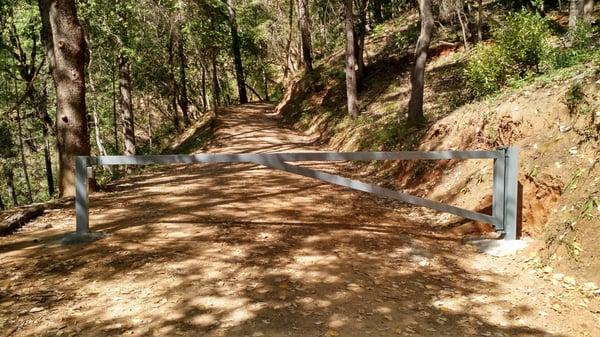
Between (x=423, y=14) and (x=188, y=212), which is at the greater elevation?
(x=423, y=14)

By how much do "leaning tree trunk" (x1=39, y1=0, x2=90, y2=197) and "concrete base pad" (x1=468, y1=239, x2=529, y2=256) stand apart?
6.95 meters

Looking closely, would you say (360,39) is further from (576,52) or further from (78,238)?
(78,238)

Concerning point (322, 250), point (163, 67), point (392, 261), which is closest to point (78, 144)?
point (322, 250)

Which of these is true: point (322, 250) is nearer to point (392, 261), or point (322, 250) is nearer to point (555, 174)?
point (392, 261)

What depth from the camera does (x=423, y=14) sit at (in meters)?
10.3

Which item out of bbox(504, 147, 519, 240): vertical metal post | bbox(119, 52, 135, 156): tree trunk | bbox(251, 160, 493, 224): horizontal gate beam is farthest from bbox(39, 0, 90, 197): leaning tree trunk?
bbox(119, 52, 135, 156): tree trunk

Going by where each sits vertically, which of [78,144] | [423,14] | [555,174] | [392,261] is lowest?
[392,261]

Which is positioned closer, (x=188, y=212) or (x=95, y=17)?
(x=188, y=212)

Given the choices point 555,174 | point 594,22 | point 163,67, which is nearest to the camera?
point 555,174

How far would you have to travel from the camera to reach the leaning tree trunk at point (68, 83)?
758 cm

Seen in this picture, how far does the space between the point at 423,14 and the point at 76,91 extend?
787cm

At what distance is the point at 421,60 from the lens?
10.5 meters

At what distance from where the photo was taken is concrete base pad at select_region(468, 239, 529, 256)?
5.16m

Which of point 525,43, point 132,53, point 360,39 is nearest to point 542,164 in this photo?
point 525,43
